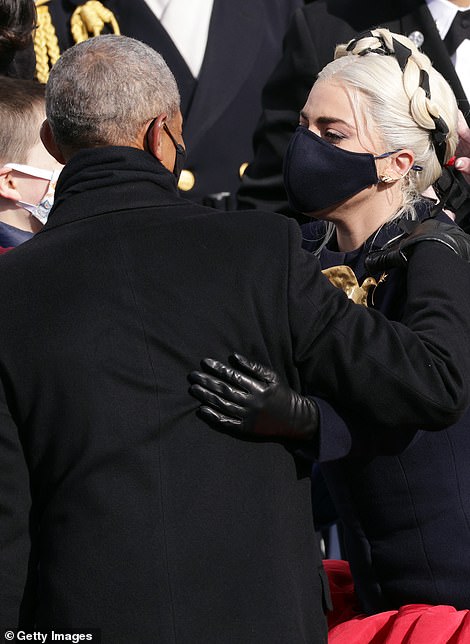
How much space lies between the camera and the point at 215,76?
15.3ft

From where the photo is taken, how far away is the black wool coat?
2.32 metres

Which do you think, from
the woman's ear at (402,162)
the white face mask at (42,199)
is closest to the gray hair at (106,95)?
the woman's ear at (402,162)

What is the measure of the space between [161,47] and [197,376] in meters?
2.63

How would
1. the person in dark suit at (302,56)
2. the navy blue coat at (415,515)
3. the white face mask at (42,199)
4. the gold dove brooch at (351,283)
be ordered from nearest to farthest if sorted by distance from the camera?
the navy blue coat at (415,515)
the gold dove brooch at (351,283)
the white face mask at (42,199)
the person in dark suit at (302,56)

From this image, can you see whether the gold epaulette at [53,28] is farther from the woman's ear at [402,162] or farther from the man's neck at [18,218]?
the woman's ear at [402,162]

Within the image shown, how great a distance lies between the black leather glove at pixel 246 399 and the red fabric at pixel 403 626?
1.72 ft

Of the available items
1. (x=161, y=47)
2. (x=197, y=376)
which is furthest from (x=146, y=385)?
(x=161, y=47)

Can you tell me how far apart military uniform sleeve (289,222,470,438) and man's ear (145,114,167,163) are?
318mm

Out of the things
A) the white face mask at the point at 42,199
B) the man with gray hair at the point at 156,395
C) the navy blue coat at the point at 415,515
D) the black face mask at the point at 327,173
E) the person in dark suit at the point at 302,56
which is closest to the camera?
the man with gray hair at the point at 156,395

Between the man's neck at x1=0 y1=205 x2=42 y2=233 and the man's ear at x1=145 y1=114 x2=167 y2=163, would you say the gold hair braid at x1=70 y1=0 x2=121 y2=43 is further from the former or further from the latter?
the man's ear at x1=145 y1=114 x2=167 y2=163

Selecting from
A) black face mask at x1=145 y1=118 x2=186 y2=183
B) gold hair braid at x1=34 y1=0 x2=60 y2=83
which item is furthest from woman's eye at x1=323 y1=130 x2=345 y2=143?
gold hair braid at x1=34 y1=0 x2=60 y2=83

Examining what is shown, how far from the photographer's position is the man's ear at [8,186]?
346cm

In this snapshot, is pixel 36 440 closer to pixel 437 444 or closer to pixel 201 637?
A: pixel 201 637

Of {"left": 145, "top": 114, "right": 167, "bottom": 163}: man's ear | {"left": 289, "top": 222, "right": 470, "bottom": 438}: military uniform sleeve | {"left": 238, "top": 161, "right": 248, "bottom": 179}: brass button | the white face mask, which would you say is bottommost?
{"left": 238, "top": 161, "right": 248, "bottom": 179}: brass button
